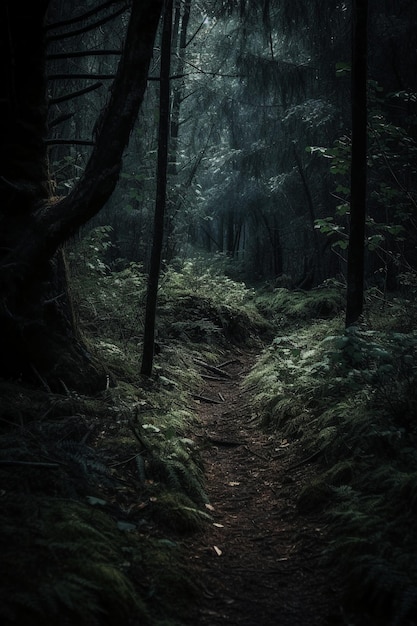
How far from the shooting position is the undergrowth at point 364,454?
115 inches

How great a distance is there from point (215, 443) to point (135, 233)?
1116 centimetres

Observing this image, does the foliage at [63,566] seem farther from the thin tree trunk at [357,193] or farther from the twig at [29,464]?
the thin tree trunk at [357,193]

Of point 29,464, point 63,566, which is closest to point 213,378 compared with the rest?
point 29,464

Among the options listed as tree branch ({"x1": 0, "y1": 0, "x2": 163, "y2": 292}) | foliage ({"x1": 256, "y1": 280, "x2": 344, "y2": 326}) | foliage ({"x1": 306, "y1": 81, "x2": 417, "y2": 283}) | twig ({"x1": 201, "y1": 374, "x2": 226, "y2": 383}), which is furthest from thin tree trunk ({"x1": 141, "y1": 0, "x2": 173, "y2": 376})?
foliage ({"x1": 256, "y1": 280, "x2": 344, "y2": 326})

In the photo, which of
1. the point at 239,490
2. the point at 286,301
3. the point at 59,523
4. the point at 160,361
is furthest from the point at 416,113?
the point at 59,523

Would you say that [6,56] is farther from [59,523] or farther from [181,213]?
[181,213]

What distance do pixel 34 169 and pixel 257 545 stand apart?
5152 mm

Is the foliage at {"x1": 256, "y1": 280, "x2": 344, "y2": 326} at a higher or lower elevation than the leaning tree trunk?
lower

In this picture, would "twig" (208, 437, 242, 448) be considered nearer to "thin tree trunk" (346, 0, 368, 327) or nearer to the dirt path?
the dirt path

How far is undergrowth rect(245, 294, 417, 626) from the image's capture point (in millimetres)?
2914

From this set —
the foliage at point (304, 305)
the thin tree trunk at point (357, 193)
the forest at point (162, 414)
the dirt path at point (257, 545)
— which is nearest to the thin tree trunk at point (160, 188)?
the forest at point (162, 414)

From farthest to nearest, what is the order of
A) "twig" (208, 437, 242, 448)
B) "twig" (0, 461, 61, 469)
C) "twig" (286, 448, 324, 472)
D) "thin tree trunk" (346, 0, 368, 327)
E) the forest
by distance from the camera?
"thin tree trunk" (346, 0, 368, 327) < "twig" (208, 437, 242, 448) < "twig" (286, 448, 324, 472) < "twig" (0, 461, 61, 469) < the forest

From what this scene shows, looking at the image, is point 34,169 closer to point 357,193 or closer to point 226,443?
point 226,443

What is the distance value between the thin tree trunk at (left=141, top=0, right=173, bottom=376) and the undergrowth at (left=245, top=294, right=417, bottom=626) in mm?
2193
